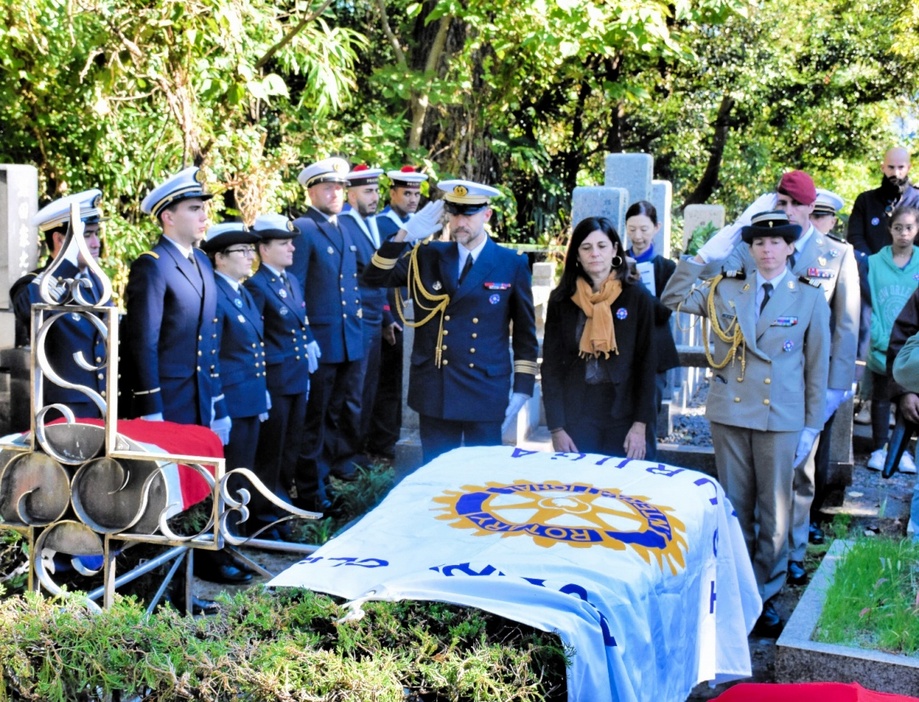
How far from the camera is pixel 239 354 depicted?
6148mm

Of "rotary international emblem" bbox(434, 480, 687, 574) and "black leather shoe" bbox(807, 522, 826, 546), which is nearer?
"rotary international emblem" bbox(434, 480, 687, 574)

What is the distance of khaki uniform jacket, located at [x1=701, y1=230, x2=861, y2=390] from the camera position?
6035 millimetres

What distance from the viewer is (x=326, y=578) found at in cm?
330

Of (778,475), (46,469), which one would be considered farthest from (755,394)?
(46,469)

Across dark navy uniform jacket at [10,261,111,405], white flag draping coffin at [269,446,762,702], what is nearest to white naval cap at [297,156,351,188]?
dark navy uniform jacket at [10,261,111,405]

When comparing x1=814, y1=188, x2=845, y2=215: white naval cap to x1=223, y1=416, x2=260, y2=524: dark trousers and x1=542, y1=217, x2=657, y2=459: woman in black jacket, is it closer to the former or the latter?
x1=542, y1=217, x2=657, y2=459: woman in black jacket

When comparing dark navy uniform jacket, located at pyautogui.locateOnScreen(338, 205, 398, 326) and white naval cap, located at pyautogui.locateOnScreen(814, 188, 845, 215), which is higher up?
white naval cap, located at pyautogui.locateOnScreen(814, 188, 845, 215)

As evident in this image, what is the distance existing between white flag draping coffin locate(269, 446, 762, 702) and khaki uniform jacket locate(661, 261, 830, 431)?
89 centimetres

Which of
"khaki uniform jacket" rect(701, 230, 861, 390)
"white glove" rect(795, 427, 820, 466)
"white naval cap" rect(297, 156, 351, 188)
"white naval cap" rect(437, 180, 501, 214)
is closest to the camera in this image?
"white glove" rect(795, 427, 820, 466)

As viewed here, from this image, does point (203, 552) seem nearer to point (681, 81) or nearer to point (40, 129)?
point (40, 129)

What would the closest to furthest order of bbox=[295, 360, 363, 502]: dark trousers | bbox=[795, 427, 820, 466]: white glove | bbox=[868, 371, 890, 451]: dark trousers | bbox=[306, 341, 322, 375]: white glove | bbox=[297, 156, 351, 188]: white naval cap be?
bbox=[795, 427, 820, 466]: white glove → bbox=[306, 341, 322, 375]: white glove → bbox=[295, 360, 363, 502]: dark trousers → bbox=[297, 156, 351, 188]: white naval cap → bbox=[868, 371, 890, 451]: dark trousers

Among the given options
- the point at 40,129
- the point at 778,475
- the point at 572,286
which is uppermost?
the point at 40,129

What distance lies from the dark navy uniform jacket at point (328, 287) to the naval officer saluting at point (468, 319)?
132cm

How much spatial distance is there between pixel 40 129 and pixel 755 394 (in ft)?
24.1
